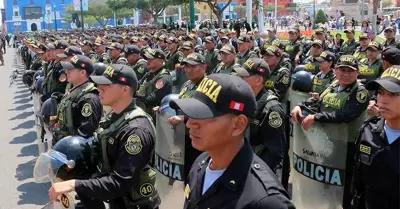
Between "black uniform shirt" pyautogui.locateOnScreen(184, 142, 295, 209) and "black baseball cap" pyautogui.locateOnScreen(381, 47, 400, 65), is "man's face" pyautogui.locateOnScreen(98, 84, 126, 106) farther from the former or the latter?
"black baseball cap" pyautogui.locateOnScreen(381, 47, 400, 65)

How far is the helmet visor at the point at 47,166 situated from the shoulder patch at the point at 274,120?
1686 millimetres

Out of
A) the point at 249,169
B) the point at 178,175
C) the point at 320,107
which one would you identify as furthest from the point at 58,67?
the point at 249,169

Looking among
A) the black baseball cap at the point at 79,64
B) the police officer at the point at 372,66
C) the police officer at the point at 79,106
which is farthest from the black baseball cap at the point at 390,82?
the police officer at the point at 372,66

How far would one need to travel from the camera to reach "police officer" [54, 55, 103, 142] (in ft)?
14.6

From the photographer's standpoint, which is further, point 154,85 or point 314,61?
point 314,61

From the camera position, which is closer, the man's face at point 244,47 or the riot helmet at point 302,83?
the riot helmet at point 302,83

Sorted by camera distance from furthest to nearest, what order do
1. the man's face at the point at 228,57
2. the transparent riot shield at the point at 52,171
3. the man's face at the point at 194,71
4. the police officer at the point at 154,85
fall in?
the man's face at the point at 228,57 → the police officer at the point at 154,85 → the man's face at the point at 194,71 → the transparent riot shield at the point at 52,171

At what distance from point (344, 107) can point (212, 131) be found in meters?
2.86

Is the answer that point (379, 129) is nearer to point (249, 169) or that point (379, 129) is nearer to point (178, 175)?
point (249, 169)

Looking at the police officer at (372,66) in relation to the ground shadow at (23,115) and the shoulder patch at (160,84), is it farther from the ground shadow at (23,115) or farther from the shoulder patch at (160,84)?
the ground shadow at (23,115)

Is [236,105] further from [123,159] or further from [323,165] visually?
[323,165]

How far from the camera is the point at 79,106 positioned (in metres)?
4.71

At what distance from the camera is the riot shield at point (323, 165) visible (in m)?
4.18

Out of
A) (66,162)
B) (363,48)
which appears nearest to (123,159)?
(66,162)
